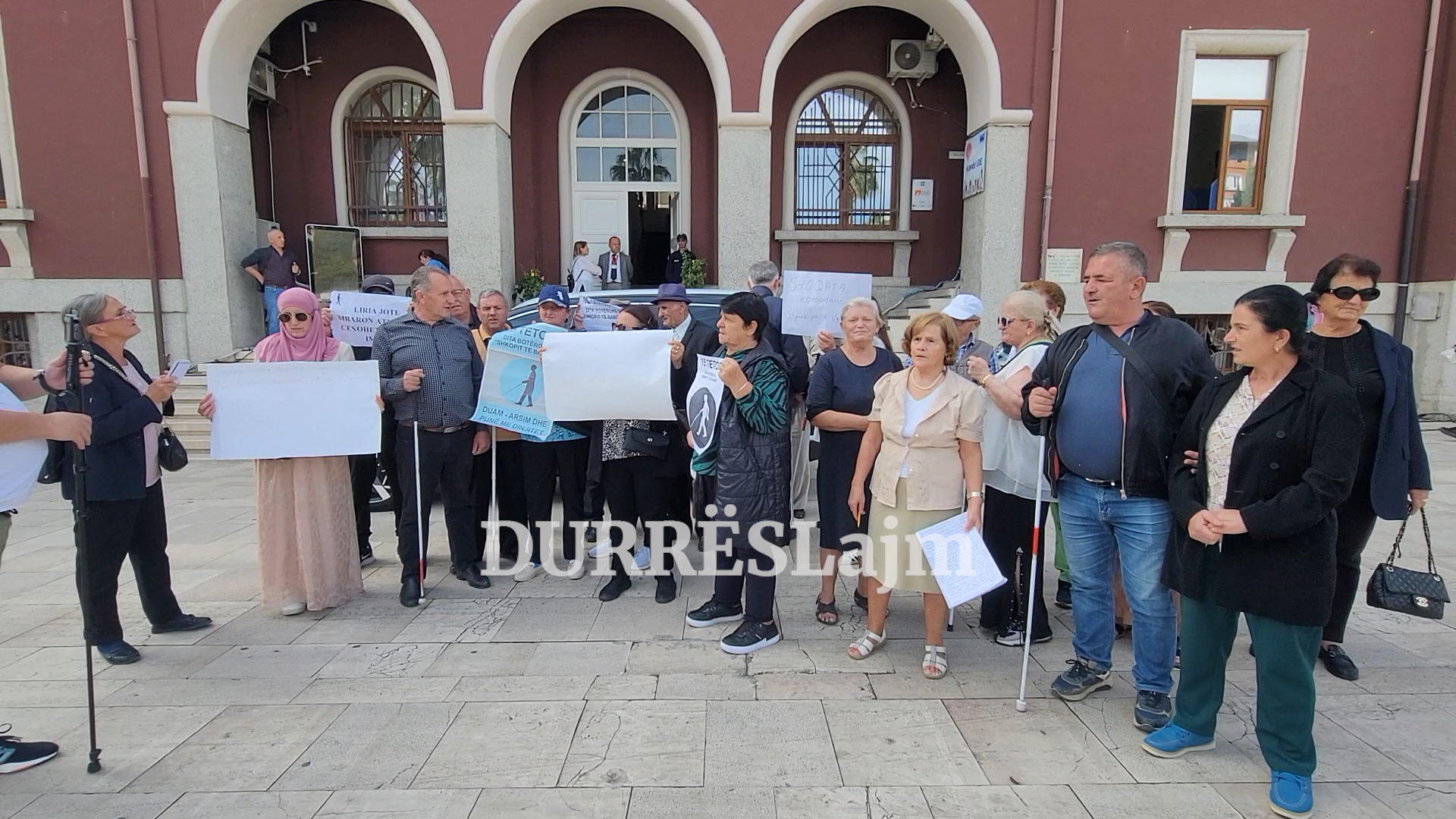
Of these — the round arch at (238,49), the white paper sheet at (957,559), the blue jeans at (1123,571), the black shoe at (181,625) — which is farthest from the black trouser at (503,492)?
the round arch at (238,49)

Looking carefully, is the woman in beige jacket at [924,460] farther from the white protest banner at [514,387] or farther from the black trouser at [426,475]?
the black trouser at [426,475]

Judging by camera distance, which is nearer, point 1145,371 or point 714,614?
point 1145,371

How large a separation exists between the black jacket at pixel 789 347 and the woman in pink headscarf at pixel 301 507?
107 inches

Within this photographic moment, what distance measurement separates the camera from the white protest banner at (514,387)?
4.67 meters

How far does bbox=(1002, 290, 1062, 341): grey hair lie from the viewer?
3785 millimetres

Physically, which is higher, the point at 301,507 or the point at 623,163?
the point at 623,163

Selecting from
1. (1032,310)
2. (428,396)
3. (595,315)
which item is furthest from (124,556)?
(1032,310)

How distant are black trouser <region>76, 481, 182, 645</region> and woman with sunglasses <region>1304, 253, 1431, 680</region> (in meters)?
5.83

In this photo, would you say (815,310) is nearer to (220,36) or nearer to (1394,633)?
(1394,633)

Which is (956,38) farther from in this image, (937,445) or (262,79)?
(262,79)

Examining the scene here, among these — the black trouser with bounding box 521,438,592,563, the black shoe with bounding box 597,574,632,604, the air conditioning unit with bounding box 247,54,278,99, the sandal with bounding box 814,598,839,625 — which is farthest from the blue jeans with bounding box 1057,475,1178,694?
the air conditioning unit with bounding box 247,54,278,99

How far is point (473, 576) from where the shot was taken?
4.88m

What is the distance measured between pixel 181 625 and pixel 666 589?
2798 mm

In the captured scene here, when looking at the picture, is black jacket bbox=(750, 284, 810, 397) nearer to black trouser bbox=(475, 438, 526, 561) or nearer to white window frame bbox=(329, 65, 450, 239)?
black trouser bbox=(475, 438, 526, 561)
